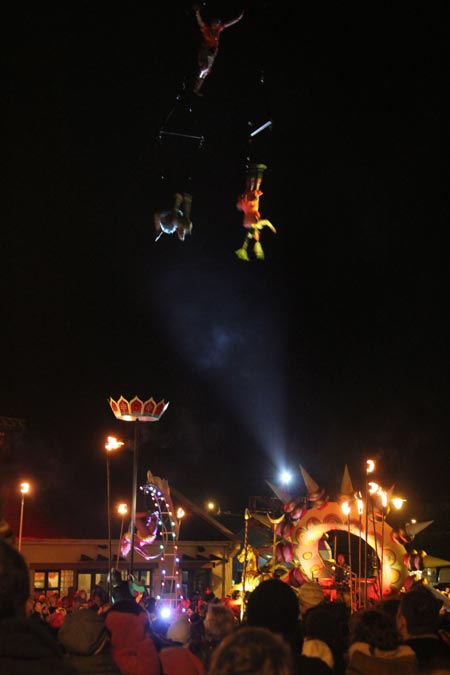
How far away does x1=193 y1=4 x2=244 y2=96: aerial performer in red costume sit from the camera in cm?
1252

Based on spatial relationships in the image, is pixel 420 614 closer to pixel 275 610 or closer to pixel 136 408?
pixel 275 610

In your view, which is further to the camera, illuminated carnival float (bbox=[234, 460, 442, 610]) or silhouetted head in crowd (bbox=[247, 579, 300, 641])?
illuminated carnival float (bbox=[234, 460, 442, 610])

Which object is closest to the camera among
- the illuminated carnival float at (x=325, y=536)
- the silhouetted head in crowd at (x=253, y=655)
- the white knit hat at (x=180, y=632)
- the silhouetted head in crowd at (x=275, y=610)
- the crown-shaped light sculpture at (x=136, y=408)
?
the silhouetted head in crowd at (x=253, y=655)

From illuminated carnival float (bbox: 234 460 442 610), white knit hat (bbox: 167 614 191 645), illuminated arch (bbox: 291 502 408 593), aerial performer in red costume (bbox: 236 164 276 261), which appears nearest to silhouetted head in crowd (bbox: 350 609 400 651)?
white knit hat (bbox: 167 614 191 645)

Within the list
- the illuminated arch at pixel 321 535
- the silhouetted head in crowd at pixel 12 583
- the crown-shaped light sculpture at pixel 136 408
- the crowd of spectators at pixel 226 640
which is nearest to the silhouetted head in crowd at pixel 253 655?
the crowd of spectators at pixel 226 640

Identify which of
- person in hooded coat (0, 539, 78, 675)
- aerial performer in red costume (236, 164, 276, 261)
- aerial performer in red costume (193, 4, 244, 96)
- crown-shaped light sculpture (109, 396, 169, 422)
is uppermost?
aerial performer in red costume (193, 4, 244, 96)

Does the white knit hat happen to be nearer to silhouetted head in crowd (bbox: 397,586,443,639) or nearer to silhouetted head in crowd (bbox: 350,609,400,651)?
silhouetted head in crowd (bbox: 350,609,400,651)

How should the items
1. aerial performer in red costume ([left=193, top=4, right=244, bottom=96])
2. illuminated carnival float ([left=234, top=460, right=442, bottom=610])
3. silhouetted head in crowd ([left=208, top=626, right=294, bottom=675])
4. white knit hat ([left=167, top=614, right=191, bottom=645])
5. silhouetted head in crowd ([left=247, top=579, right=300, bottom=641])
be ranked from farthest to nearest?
illuminated carnival float ([left=234, top=460, right=442, bottom=610])
aerial performer in red costume ([left=193, top=4, right=244, bottom=96])
white knit hat ([left=167, top=614, right=191, bottom=645])
silhouetted head in crowd ([left=247, top=579, right=300, bottom=641])
silhouetted head in crowd ([left=208, top=626, right=294, bottom=675])

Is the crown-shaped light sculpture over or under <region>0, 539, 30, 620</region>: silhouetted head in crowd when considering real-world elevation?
over

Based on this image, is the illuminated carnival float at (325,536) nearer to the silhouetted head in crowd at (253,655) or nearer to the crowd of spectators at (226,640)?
the crowd of spectators at (226,640)

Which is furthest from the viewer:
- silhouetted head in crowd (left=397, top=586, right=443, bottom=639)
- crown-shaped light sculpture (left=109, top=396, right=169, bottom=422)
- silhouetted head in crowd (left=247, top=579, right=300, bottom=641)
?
crown-shaped light sculpture (left=109, top=396, right=169, bottom=422)

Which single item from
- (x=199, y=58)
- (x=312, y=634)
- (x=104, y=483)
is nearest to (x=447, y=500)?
(x=104, y=483)

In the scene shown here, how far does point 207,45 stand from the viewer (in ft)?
41.4

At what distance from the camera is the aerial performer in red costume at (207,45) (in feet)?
41.1
